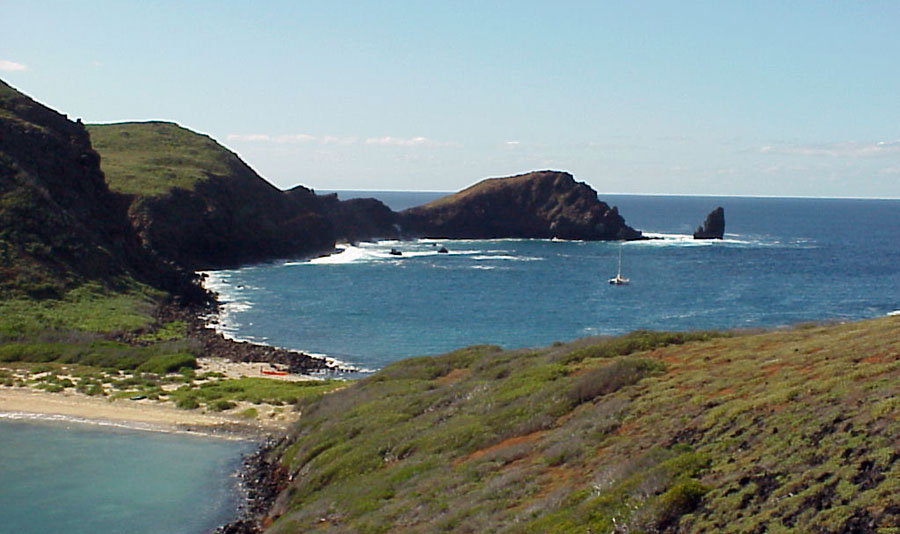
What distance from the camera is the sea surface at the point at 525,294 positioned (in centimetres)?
6372

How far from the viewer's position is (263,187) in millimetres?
130250

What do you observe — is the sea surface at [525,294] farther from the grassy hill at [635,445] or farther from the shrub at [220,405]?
the grassy hill at [635,445]

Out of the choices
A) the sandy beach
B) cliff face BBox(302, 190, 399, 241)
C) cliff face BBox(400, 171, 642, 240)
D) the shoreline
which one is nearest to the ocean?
the shoreline

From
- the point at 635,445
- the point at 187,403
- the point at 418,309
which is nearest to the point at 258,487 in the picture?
the point at 187,403

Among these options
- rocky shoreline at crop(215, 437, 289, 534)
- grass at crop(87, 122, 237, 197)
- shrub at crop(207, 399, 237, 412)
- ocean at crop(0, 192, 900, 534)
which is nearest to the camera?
rocky shoreline at crop(215, 437, 289, 534)

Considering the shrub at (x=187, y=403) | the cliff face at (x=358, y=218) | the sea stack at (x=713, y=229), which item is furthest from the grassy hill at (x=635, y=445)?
the sea stack at (x=713, y=229)

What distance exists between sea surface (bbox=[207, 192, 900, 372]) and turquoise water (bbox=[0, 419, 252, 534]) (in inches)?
867

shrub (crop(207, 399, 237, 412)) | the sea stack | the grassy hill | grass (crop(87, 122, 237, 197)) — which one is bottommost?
shrub (crop(207, 399, 237, 412))

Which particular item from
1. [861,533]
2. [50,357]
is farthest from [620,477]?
[50,357]

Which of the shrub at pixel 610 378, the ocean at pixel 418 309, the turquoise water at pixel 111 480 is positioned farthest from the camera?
the ocean at pixel 418 309

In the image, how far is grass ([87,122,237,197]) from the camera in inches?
4331

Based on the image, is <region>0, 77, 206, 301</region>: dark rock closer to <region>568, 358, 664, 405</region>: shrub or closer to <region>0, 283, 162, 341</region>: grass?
<region>0, 283, 162, 341</region>: grass

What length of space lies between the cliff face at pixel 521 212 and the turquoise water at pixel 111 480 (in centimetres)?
13228

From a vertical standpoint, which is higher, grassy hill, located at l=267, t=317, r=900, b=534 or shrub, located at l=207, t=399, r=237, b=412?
grassy hill, located at l=267, t=317, r=900, b=534
